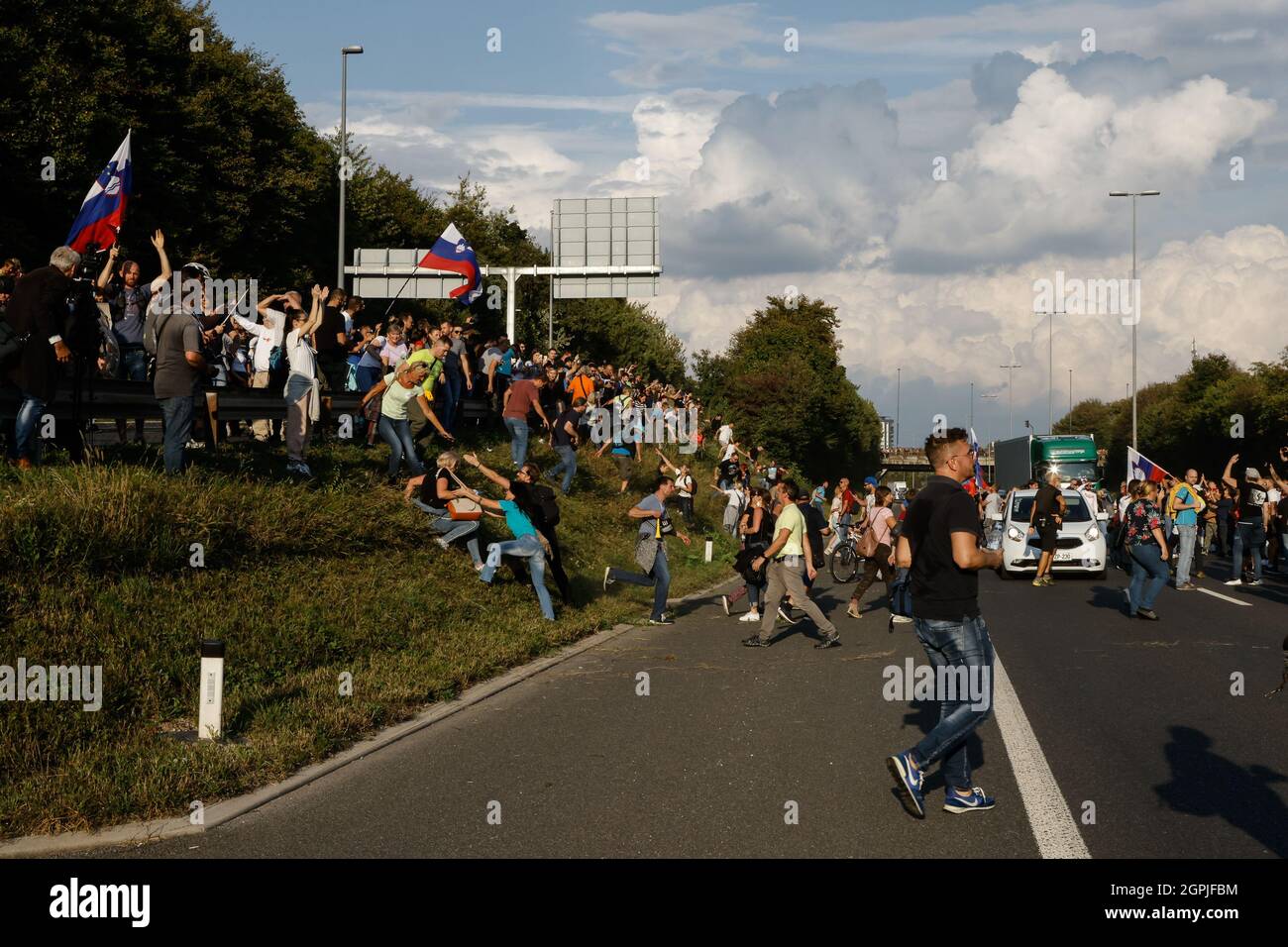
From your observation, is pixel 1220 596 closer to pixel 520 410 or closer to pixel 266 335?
pixel 520 410

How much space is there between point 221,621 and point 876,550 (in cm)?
921

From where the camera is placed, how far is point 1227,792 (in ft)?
22.6

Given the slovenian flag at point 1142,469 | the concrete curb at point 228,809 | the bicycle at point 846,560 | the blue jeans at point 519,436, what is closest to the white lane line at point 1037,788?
the concrete curb at point 228,809

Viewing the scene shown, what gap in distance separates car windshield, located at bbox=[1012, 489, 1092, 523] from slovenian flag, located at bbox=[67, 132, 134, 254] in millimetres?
16020

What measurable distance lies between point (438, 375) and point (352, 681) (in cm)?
995

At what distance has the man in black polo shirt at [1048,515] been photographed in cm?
2061

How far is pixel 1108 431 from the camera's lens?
155 metres

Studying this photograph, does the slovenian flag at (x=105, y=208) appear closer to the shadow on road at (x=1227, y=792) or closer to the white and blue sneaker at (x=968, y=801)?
the white and blue sneaker at (x=968, y=801)

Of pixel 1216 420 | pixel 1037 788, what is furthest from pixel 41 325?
pixel 1216 420

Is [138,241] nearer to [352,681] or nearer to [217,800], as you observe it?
[352,681]

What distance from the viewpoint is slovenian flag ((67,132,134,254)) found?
1362cm

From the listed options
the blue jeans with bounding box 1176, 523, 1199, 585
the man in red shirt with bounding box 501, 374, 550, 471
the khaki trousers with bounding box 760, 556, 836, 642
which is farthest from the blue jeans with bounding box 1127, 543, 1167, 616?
the man in red shirt with bounding box 501, 374, 550, 471

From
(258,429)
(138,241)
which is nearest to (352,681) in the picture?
(258,429)

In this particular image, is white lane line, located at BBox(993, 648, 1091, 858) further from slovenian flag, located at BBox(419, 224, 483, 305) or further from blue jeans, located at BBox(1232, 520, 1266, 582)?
slovenian flag, located at BBox(419, 224, 483, 305)
